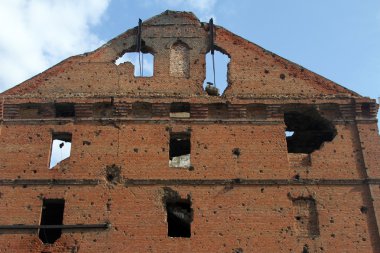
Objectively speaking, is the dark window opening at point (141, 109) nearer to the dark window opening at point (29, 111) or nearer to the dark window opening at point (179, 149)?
the dark window opening at point (179, 149)

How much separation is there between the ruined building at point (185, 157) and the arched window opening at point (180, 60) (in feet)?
0.16

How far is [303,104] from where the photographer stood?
16.8 metres

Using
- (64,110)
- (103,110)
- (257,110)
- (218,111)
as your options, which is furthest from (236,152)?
(64,110)

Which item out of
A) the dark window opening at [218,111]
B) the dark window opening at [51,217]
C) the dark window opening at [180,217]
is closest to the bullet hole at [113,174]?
the dark window opening at [51,217]

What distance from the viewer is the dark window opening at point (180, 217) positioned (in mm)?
15209

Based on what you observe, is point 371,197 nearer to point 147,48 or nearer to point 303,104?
point 303,104

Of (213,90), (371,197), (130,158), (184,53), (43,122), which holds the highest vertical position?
(184,53)

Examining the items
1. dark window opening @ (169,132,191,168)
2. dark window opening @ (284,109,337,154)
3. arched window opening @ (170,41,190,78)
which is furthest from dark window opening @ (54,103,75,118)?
dark window opening @ (284,109,337,154)

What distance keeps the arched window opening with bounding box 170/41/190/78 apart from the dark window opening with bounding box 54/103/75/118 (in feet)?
11.2

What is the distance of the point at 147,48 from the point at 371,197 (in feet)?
28.4

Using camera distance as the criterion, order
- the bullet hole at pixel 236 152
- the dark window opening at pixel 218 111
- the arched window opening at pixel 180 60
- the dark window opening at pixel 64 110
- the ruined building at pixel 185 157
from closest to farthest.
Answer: the ruined building at pixel 185 157 < the bullet hole at pixel 236 152 < the dark window opening at pixel 218 111 < the dark window opening at pixel 64 110 < the arched window opening at pixel 180 60

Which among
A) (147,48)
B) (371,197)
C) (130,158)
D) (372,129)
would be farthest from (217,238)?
(147,48)

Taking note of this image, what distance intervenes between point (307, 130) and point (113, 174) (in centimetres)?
664

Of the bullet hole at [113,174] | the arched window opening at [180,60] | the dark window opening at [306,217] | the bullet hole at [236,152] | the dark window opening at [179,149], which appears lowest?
the dark window opening at [306,217]
